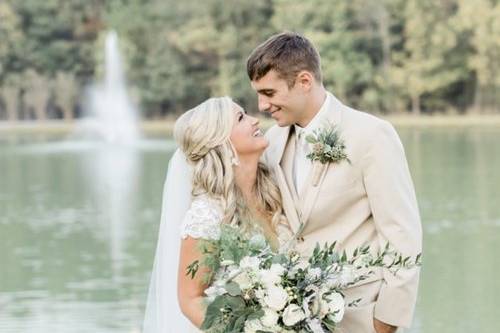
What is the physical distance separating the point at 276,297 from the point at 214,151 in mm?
522

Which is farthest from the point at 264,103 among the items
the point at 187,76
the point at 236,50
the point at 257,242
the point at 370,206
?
the point at 187,76

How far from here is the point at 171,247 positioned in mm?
3141

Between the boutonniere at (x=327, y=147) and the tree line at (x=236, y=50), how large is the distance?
1531 inches

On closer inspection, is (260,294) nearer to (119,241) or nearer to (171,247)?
(171,247)

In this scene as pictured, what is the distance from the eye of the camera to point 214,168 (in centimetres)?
295

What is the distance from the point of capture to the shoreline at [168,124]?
134 feet

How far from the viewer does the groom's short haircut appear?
9.34 feet

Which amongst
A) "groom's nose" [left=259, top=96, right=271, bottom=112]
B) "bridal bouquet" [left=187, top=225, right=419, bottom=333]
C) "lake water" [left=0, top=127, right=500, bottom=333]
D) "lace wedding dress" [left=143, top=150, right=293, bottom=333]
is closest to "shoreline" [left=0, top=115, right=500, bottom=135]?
"lake water" [left=0, top=127, right=500, bottom=333]

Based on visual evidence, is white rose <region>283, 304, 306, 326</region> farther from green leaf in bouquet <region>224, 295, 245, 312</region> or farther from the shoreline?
the shoreline

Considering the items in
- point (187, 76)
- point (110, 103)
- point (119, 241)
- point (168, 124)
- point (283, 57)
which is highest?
point (283, 57)

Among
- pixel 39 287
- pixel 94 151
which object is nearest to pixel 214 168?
pixel 39 287

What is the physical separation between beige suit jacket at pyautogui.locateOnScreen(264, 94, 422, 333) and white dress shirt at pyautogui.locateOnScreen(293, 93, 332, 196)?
0.05 metres

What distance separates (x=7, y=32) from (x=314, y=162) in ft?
155

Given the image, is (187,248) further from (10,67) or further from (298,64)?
(10,67)
